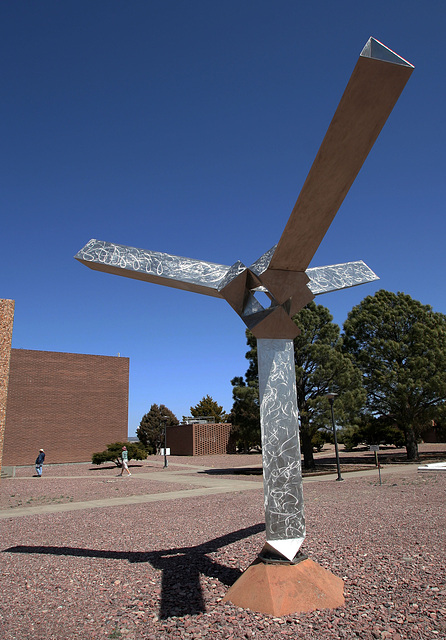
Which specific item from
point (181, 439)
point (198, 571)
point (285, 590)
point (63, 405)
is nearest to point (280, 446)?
point (285, 590)

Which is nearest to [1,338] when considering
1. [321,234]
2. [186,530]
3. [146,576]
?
[186,530]

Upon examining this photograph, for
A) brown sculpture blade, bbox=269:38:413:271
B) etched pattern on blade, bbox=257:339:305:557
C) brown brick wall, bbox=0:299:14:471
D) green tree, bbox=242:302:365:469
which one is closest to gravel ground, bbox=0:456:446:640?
etched pattern on blade, bbox=257:339:305:557

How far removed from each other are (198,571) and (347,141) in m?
4.89

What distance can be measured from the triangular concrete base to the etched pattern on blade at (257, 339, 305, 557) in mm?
221

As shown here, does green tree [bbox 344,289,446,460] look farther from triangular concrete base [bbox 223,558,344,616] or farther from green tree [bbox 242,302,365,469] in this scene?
triangular concrete base [bbox 223,558,344,616]

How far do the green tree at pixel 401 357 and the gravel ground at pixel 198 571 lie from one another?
43.8 feet

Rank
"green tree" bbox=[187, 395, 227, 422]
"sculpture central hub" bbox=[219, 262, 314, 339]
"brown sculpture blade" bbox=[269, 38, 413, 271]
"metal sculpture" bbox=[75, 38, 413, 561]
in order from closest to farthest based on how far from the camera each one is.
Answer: "brown sculpture blade" bbox=[269, 38, 413, 271] → "metal sculpture" bbox=[75, 38, 413, 561] → "sculpture central hub" bbox=[219, 262, 314, 339] → "green tree" bbox=[187, 395, 227, 422]

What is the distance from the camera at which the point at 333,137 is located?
308 centimetres

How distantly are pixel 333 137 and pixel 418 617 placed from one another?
4.00 m

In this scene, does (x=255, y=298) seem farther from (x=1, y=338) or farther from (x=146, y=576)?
(x=1, y=338)

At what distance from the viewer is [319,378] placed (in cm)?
1869

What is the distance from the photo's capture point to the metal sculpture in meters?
2.87

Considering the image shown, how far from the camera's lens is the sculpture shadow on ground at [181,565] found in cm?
409

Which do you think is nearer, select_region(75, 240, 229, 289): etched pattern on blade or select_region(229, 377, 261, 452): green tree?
select_region(75, 240, 229, 289): etched pattern on blade
